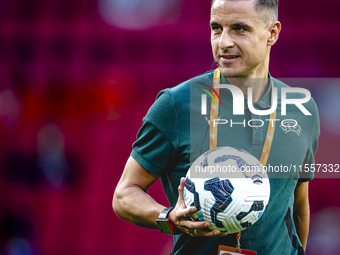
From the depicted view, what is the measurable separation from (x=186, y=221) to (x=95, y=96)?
2862 millimetres

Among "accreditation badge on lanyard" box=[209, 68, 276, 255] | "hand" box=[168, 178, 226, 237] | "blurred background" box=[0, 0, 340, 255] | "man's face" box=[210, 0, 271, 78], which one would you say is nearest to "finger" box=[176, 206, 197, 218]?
"hand" box=[168, 178, 226, 237]

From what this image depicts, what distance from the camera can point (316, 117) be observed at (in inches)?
74.2

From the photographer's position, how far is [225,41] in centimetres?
161

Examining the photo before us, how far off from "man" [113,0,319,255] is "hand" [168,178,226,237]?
14 cm

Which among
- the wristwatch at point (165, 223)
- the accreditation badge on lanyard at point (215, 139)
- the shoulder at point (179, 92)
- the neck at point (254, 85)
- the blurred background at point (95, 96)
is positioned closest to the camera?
the wristwatch at point (165, 223)

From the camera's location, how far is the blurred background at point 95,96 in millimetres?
3938

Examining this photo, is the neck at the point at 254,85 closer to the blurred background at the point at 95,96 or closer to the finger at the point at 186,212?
the finger at the point at 186,212

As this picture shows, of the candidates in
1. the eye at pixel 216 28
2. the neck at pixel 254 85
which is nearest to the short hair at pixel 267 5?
the eye at pixel 216 28

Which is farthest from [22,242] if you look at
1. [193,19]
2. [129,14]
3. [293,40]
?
[293,40]

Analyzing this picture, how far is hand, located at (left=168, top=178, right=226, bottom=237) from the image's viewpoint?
1316 mm

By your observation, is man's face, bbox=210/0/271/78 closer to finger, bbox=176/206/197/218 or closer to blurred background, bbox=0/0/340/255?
finger, bbox=176/206/197/218

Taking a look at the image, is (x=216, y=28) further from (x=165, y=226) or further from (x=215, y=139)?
(x=165, y=226)

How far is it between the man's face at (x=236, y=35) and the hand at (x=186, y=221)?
1.93 ft

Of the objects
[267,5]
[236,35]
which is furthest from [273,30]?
[236,35]
